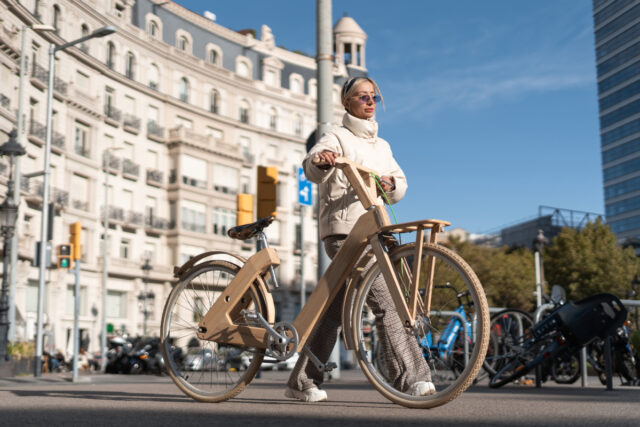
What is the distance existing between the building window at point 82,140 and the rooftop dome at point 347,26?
2924 cm

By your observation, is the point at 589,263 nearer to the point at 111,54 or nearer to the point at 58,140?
the point at 111,54

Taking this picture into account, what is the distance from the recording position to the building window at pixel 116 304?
44.7 meters

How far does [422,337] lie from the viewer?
4.45 m

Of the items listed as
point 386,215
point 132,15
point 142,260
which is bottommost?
point 386,215

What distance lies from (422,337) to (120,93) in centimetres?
4566

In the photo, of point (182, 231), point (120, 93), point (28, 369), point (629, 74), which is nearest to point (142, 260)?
point (182, 231)

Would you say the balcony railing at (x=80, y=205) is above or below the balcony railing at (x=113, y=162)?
below

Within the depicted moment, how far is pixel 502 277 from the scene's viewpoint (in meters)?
52.7

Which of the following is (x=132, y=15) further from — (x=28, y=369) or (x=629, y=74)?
(x=629, y=74)

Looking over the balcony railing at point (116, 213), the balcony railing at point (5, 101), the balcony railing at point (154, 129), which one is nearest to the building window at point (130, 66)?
the balcony railing at point (154, 129)

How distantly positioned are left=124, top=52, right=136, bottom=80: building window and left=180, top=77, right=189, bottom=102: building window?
448cm

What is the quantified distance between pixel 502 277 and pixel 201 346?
161 ft

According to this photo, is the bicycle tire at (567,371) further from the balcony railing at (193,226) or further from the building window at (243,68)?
the building window at (243,68)

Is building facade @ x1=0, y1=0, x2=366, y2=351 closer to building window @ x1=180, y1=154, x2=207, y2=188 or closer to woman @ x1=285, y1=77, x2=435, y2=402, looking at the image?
building window @ x1=180, y1=154, x2=207, y2=188
